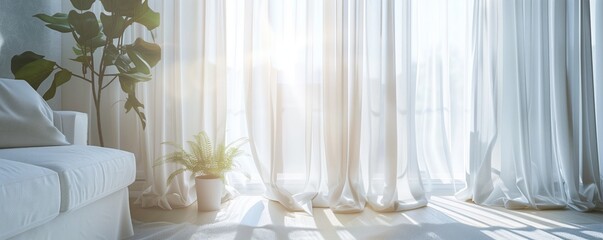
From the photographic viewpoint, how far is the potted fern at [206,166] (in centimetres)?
247

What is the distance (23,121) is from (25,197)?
715 millimetres

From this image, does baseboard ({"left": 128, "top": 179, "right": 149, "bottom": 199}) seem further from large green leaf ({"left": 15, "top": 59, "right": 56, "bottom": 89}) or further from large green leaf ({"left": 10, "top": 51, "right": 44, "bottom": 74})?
large green leaf ({"left": 10, "top": 51, "right": 44, "bottom": 74})

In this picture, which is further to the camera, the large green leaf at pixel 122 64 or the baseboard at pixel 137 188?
the baseboard at pixel 137 188

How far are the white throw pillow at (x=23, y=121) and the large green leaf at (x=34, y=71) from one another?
16.2 inches

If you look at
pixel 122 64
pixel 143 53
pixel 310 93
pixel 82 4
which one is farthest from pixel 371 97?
pixel 82 4

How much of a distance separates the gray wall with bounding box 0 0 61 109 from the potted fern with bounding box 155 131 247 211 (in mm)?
1057

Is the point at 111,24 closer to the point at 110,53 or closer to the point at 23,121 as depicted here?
the point at 110,53

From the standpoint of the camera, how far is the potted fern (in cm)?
247

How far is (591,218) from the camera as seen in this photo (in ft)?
7.88

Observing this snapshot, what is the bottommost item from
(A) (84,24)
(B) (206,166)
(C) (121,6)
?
(B) (206,166)

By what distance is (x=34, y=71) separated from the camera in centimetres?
223

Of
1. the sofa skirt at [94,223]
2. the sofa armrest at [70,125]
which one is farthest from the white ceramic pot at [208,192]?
the sofa armrest at [70,125]

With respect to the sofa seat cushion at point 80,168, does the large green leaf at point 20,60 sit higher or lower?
higher

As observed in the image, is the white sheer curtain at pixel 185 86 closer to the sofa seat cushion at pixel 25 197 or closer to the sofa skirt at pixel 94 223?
the sofa skirt at pixel 94 223
